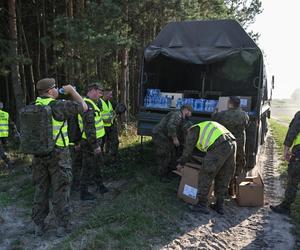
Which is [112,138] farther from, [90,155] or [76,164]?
[90,155]

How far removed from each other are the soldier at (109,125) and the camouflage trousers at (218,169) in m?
3.03

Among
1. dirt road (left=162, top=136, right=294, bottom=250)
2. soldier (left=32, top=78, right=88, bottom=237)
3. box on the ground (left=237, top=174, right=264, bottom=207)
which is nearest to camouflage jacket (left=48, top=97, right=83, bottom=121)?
soldier (left=32, top=78, right=88, bottom=237)

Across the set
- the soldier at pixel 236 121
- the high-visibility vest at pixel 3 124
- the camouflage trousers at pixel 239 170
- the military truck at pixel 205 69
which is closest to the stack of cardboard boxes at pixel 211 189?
the camouflage trousers at pixel 239 170

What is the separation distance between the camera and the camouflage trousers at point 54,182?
4527 millimetres

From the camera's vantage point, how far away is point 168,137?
277 inches

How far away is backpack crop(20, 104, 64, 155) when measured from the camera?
170 inches

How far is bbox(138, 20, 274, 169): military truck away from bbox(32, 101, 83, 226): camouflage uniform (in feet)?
11.4

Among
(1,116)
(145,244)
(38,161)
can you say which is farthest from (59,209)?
(1,116)

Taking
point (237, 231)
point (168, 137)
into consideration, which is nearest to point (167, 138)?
point (168, 137)

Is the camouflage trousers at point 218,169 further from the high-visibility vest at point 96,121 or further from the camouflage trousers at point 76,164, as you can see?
the camouflage trousers at point 76,164

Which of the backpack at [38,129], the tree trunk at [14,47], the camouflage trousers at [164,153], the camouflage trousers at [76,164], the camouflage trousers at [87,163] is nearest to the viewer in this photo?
the backpack at [38,129]

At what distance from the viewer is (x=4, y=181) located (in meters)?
7.84

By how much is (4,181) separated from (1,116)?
2.31 meters

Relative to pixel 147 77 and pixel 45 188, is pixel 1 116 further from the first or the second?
pixel 45 188
